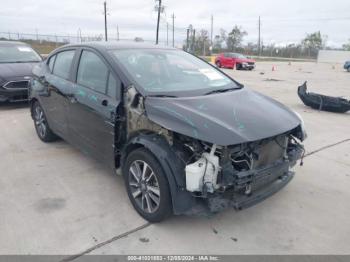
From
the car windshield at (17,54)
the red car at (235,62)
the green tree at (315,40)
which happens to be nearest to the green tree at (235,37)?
the green tree at (315,40)

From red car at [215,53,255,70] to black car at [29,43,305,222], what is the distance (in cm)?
2335

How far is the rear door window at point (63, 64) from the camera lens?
14.2 ft

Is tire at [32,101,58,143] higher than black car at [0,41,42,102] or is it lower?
lower

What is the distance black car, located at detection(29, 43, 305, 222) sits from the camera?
2715 millimetres

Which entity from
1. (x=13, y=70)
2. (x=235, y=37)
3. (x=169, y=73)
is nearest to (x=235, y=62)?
(x=13, y=70)

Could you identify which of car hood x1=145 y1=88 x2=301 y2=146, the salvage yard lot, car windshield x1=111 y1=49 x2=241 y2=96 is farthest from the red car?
car hood x1=145 y1=88 x2=301 y2=146

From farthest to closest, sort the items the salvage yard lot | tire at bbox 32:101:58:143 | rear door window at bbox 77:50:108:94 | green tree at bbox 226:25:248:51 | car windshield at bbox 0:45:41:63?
green tree at bbox 226:25:248:51, car windshield at bbox 0:45:41:63, tire at bbox 32:101:58:143, rear door window at bbox 77:50:108:94, the salvage yard lot

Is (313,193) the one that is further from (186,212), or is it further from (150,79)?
(150,79)

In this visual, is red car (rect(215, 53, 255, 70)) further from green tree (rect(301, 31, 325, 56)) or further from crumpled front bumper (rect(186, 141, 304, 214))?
green tree (rect(301, 31, 325, 56))

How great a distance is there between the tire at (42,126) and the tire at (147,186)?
2428mm

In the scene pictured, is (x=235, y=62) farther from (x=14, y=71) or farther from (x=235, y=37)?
(x=235, y=37)

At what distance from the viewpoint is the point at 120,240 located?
2850 mm

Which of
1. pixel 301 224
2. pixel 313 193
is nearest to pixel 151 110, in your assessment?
pixel 301 224

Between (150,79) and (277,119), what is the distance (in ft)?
4.50
